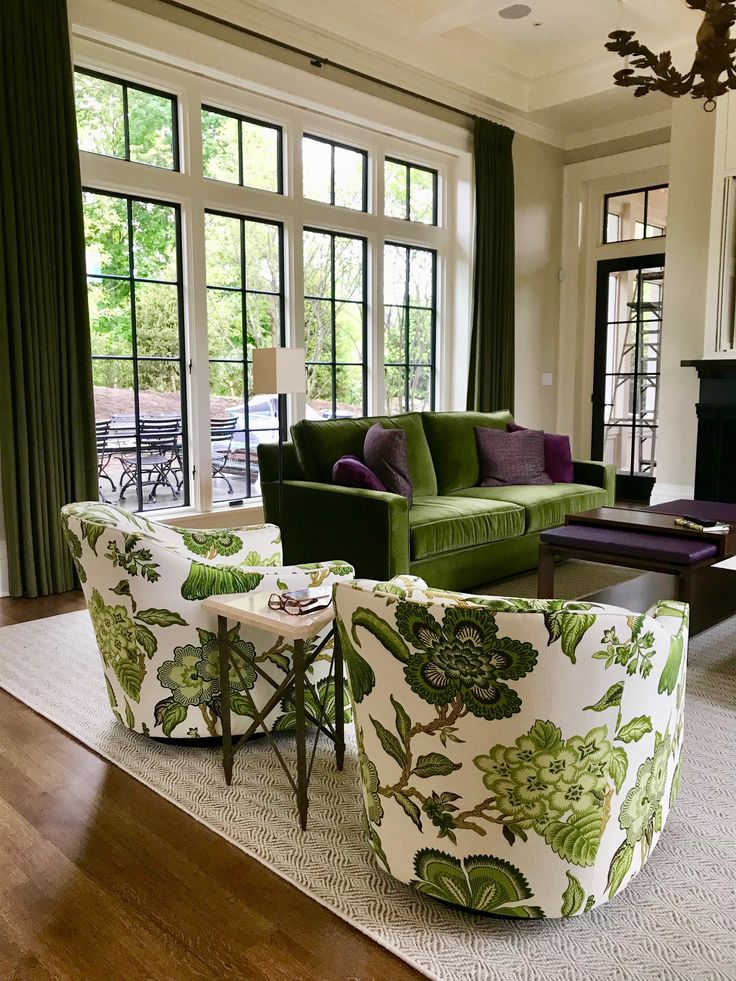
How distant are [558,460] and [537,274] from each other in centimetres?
294

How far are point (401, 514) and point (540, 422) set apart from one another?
4.51m

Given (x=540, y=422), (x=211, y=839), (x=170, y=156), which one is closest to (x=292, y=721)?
(x=211, y=839)

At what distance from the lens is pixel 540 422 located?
8078 mm

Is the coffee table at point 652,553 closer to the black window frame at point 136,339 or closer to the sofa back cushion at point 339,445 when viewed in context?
the sofa back cushion at point 339,445

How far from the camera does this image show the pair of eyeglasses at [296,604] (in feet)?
7.09

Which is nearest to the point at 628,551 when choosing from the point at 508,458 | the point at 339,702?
the point at 339,702

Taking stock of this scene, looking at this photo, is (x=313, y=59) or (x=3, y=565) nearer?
(x=3, y=565)

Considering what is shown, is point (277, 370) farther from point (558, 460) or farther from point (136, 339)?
point (558, 460)

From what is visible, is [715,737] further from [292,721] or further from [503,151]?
[503,151]

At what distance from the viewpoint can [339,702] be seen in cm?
242

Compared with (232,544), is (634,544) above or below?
below

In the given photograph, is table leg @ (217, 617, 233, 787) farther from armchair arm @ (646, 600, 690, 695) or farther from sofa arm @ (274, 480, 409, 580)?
sofa arm @ (274, 480, 409, 580)

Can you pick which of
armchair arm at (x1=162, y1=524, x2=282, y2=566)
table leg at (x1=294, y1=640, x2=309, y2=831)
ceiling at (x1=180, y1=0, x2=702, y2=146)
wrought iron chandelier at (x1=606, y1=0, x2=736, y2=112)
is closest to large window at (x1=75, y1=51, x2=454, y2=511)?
ceiling at (x1=180, y1=0, x2=702, y2=146)

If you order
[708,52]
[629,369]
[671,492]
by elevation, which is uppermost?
[708,52]
